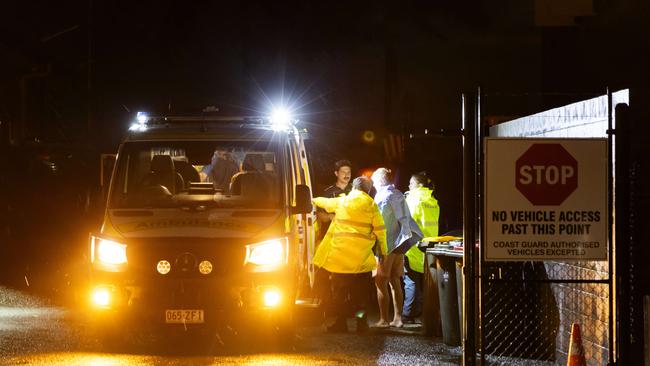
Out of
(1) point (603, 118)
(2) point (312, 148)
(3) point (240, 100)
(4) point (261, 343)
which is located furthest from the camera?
(3) point (240, 100)

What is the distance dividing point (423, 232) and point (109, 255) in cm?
444

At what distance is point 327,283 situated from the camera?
42.6 ft

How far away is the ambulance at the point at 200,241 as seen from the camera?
10453 mm

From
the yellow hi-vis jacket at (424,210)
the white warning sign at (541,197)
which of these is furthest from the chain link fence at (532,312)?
the yellow hi-vis jacket at (424,210)

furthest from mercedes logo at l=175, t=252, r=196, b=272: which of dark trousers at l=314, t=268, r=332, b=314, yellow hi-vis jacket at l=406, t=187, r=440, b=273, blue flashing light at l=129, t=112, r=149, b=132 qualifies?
yellow hi-vis jacket at l=406, t=187, r=440, b=273

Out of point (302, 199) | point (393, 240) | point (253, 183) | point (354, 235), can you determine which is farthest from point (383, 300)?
point (253, 183)

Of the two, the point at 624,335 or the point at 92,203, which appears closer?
the point at 624,335

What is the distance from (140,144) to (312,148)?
19.2 meters

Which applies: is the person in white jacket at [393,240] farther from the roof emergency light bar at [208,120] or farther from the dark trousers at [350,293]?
the roof emergency light bar at [208,120]

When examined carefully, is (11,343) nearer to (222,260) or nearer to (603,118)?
(222,260)

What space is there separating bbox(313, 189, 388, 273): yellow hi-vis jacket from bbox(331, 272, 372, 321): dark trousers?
0.37 ft

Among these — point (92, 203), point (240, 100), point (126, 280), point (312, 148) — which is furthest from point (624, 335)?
point (240, 100)

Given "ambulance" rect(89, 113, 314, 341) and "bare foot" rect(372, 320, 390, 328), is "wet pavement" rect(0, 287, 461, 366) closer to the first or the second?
"bare foot" rect(372, 320, 390, 328)

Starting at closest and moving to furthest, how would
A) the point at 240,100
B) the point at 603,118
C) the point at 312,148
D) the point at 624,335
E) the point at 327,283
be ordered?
the point at 624,335 → the point at 603,118 → the point at 327,283 → the point at 312,148 → the point at 240,100
